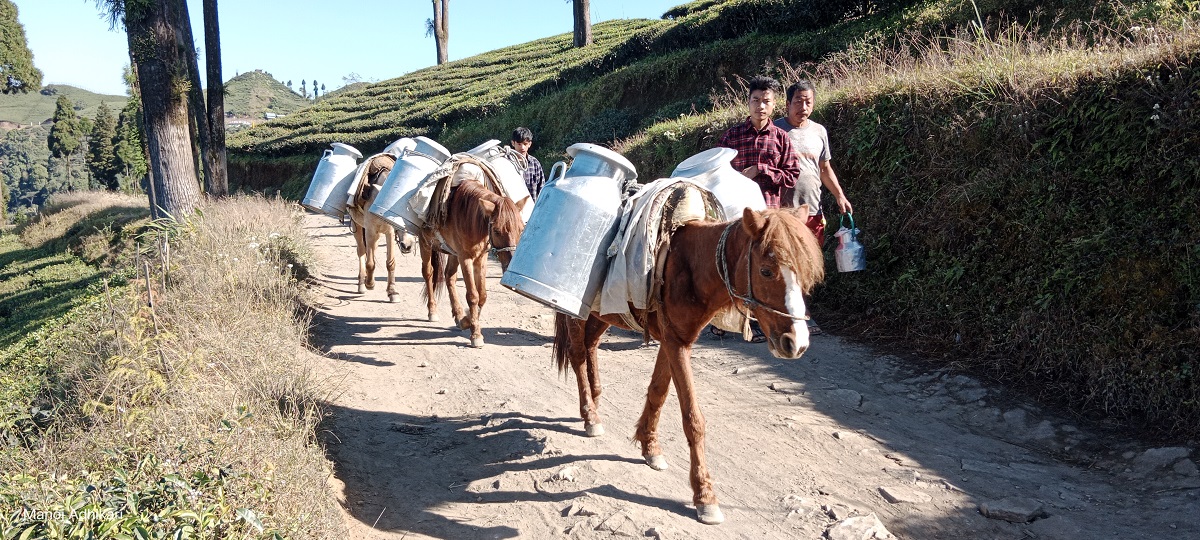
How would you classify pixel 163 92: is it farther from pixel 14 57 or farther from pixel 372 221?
pixel 14 57

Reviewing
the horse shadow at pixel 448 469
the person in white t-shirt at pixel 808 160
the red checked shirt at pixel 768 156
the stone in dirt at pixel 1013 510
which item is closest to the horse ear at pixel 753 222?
the horse shadow at pixel 448 469

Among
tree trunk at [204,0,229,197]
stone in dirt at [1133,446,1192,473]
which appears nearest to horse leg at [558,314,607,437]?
stone in dirt at [1133,446,1192,473]

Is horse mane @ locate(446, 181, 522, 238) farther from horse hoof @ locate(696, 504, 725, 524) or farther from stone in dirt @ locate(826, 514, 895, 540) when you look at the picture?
stone in dirt @ locate(826, 514, 895, 540)

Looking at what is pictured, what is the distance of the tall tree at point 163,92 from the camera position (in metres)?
10.2

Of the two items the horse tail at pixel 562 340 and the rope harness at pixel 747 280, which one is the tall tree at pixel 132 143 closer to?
the horse tail at pixel 562 340

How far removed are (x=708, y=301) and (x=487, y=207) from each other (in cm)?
332

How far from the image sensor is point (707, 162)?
14.0 feet

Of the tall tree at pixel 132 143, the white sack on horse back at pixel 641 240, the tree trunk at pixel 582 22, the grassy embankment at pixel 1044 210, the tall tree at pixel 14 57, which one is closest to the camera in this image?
the white sack on horse back at pixel 641 240

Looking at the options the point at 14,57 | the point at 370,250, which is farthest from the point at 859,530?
the point at 14,57

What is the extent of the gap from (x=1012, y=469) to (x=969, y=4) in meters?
8.69

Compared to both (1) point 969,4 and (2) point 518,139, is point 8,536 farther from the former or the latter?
(1) point 969,4

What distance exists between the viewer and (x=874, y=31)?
Result: 11.5 m

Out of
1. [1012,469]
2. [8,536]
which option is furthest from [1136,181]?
[8,536]

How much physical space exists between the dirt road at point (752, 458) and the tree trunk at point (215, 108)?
Result: 10.8m
